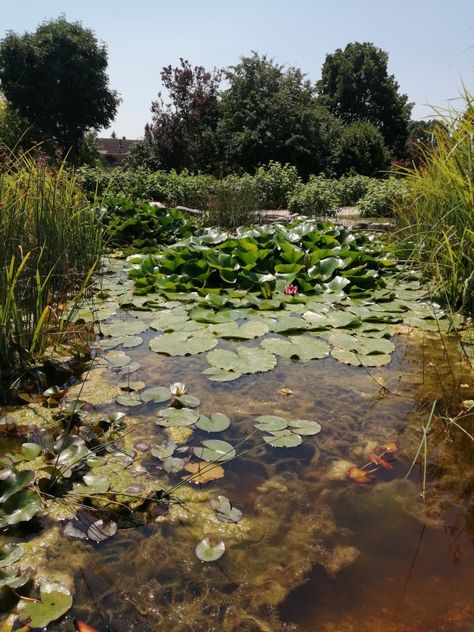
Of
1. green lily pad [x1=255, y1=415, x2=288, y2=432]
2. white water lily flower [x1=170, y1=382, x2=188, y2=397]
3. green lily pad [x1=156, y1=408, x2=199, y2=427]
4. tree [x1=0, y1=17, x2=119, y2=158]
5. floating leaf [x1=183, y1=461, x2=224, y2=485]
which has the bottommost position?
floating leaf [x1=183, y1=461, x2=224, y2=485]

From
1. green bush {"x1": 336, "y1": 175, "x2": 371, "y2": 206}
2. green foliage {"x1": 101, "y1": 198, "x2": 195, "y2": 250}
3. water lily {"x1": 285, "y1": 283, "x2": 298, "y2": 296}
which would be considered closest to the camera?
water lily {"x1": 285, "y1": 283, "x2": 298, "y2": 296}

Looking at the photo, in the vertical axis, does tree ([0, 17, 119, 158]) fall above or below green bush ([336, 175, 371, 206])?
above

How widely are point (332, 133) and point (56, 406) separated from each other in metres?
15.7

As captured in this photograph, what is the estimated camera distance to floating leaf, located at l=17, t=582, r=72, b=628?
3.71ft

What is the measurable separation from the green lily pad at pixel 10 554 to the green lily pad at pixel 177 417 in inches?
29.5

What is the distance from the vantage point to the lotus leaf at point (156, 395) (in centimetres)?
222

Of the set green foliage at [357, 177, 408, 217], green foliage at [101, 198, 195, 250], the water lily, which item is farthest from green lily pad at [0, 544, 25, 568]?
green foliage at [357, 177, 408, 217]

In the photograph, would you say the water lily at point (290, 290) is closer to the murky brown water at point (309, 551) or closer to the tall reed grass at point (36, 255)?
the tall reed grass at point (36, 255)

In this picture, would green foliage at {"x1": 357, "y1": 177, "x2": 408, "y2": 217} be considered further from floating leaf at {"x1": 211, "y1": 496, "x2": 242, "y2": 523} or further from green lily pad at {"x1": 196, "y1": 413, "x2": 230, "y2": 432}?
floating leaf at {"x1": 211, "y1": 496, "x2": 242, "y2": 523}

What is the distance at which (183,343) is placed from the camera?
9.23 feet

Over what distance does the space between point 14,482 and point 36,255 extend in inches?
65.5

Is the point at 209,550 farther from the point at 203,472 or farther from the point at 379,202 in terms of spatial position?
the point at 379,202

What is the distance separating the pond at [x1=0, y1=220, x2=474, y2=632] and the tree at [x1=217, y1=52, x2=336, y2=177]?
1232cm

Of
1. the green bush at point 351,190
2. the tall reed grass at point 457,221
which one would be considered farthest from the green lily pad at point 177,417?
the green bush at point 351,190
